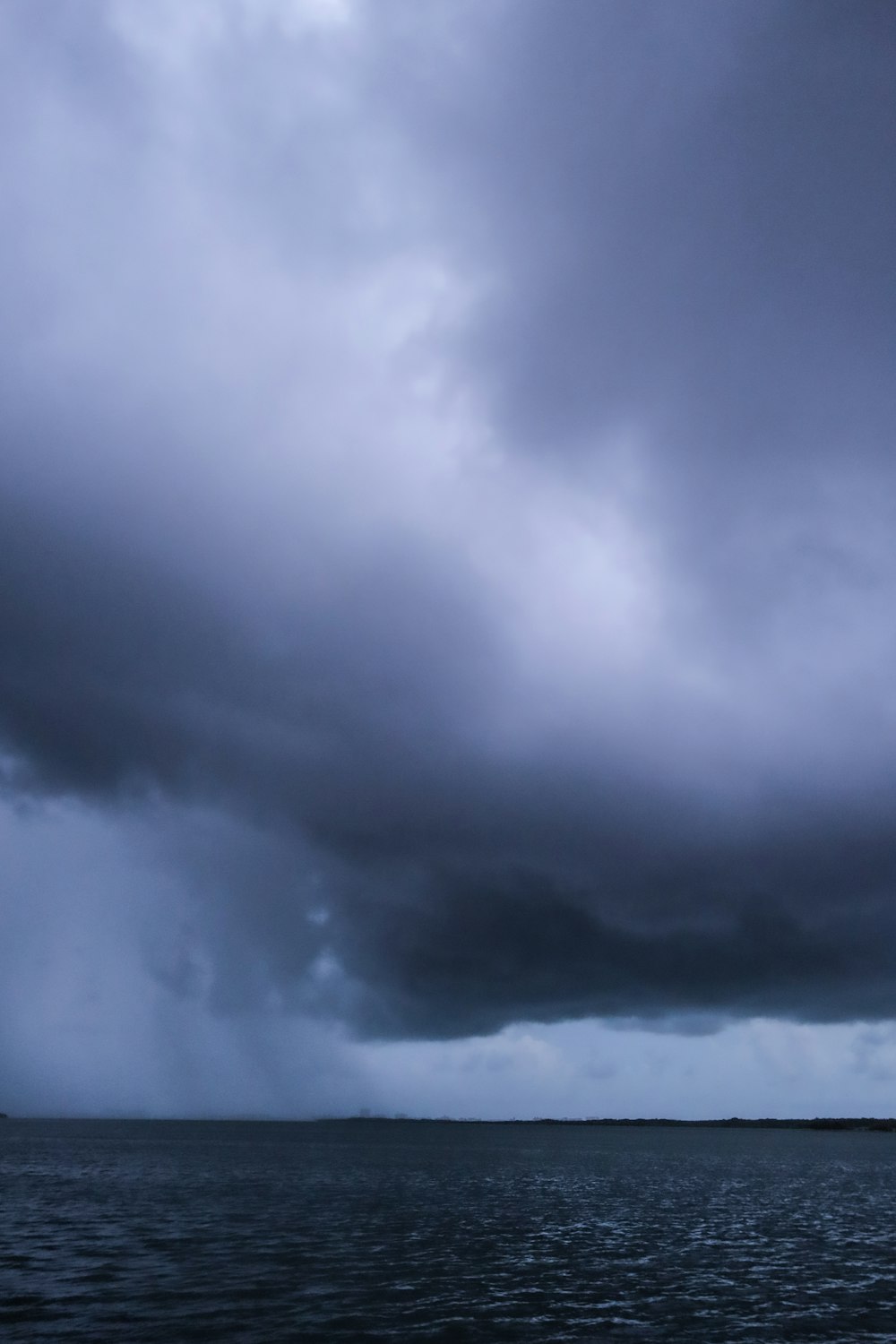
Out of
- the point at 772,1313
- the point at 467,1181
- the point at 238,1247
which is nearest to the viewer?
the point at 772,1313

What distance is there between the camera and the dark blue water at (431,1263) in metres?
44.8

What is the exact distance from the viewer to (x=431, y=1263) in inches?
2436

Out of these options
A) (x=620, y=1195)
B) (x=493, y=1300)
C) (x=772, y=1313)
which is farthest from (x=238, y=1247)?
(x=620, y=1195)

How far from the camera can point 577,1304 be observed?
1975 inches

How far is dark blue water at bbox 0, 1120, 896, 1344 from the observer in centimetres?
4475

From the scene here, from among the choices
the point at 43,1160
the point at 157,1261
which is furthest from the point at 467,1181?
the point at 157,1261

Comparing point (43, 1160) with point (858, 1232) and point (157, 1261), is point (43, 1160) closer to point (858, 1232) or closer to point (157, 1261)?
point (157, 1261)

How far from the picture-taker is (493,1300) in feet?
166

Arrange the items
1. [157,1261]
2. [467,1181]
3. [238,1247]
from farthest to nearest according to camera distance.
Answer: [467,1181], [238,1247], [157,1261]

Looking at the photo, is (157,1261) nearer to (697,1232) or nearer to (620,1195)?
(697,1232)

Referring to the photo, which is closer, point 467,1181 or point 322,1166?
point 467,1181

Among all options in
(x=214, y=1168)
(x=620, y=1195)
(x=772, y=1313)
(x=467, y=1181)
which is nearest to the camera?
(x=772, y=1313)

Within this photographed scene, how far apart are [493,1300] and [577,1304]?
15.1 ft

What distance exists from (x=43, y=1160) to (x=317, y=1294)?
141 m
